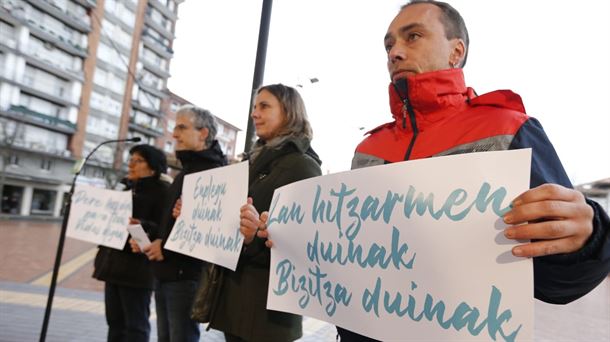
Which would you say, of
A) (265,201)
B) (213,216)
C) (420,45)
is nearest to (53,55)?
(213,216)

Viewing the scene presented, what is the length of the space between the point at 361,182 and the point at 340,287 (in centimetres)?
29

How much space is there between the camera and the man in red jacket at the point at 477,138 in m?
0.70

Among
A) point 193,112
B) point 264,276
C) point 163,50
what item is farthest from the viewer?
point 163,50

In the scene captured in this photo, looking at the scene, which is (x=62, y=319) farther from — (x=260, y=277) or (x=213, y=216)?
(x=260, y=277)

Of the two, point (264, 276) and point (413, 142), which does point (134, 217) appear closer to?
point (264, 276)

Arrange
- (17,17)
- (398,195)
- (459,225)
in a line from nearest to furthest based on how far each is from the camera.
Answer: (459,225) → (398,195) → (17,17)

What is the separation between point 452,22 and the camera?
121 cm

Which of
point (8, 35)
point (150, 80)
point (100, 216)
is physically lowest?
point (100, 216)

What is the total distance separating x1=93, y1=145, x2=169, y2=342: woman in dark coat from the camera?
2648 millimetres

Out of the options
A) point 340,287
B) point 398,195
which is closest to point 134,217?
point 340,287

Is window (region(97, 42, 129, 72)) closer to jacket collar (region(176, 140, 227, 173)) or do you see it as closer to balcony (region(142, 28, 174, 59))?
balcony (region(142, 28, 174, 59))

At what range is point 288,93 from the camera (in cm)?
197

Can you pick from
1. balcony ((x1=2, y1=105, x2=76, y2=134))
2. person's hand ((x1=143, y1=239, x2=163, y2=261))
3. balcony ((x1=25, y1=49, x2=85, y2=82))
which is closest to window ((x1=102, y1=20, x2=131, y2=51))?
balcony ((x1=25, y1=49, x2=85, y2=82))

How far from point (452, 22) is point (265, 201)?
1.00 meters
